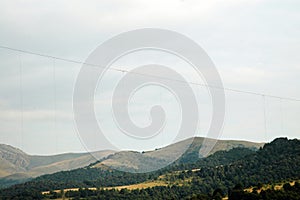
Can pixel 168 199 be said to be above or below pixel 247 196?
below

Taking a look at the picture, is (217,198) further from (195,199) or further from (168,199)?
(168,199)

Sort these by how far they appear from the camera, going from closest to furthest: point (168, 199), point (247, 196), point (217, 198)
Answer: point (247, 196) < point (217, 198) < point (168, 199)

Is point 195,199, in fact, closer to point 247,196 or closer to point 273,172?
point 247,196

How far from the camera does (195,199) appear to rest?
133m

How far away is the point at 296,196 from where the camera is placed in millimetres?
107938

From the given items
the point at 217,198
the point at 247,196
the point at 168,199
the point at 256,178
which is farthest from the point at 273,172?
the point at 247,196

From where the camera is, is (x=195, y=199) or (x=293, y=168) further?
(x=293, y=168)

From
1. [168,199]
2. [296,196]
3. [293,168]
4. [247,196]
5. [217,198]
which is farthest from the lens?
[168,199]

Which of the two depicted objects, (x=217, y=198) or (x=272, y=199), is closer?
(x=272, y=199)

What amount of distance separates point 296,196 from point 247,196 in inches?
498

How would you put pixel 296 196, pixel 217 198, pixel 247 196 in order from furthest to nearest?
pixel 217 198 → pixel 247 196 → pixel 296 196

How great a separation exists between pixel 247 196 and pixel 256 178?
77.5m

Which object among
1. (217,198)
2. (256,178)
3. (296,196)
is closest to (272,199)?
(296,196)

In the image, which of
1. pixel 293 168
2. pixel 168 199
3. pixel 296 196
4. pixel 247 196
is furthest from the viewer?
pixel 168 199
